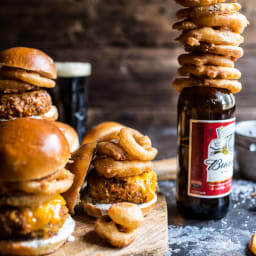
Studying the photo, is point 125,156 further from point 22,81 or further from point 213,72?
point 22,81

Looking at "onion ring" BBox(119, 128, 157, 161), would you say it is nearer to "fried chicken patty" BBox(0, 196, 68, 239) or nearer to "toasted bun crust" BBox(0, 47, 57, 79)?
"fried chicken patty" BBox(0, 196, 68, 239)

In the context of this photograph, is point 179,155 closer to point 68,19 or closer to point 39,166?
point 39,166

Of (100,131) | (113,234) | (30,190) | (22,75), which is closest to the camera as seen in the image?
(30,190)

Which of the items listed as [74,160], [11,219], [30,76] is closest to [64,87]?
[30,76]

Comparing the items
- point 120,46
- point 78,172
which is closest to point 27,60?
point 78,172

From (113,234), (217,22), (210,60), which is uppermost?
(217,22)
